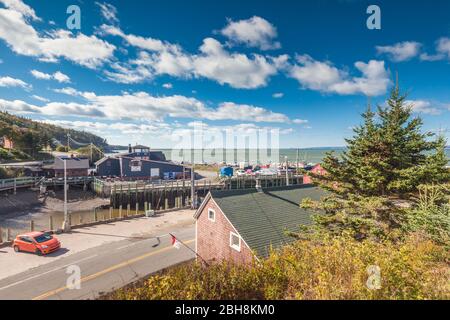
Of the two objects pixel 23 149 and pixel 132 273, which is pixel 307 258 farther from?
pixel 23 149

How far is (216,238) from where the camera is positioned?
16531 mm

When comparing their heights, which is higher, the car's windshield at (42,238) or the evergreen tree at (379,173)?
the evergreen tree at (379,173)

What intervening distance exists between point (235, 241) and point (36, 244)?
15.7 metres

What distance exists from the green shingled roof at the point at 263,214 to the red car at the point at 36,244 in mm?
13754

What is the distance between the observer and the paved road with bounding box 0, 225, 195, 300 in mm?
13656

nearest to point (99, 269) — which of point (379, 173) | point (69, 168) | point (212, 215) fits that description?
point (212, 215)

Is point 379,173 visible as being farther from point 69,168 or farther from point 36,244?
point 69,168

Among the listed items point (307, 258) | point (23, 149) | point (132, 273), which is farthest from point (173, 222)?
point (23, 149)

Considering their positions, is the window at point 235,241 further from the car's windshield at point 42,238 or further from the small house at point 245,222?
the car's windshield at point 42,238

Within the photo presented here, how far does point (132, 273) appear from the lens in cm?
1591

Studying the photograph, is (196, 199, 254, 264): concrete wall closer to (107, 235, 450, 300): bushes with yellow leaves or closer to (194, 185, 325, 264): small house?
(194, 185, 325, 264): small house

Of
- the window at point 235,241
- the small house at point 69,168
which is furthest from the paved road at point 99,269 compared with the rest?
the small house at point 69,168

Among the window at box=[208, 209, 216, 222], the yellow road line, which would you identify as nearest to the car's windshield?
the yellow road line

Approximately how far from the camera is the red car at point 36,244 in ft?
60.7
